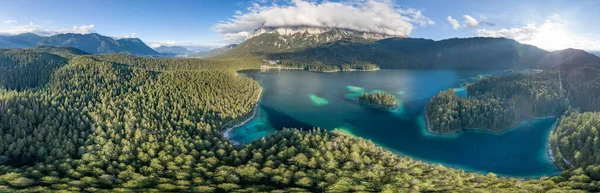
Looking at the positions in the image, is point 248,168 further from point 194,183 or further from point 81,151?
point 81,151

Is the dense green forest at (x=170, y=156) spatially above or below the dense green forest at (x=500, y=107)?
below

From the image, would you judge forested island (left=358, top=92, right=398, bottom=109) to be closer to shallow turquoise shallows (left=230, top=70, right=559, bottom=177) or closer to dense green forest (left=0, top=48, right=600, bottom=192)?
shallow turquoise shallows (left=230, top=70, right=559, bottom=177)

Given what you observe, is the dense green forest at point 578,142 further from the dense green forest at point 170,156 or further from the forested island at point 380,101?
the forested island at point 380,101

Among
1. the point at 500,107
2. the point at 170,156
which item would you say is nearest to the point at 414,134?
the point at 500,107

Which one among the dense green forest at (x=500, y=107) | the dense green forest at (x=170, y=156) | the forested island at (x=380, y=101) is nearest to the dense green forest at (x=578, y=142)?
the dense green forest at (x=170, y=156)

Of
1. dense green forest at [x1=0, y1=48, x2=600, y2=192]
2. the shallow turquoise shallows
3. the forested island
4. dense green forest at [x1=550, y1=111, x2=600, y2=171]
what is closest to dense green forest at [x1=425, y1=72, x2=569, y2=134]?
the shallow turquoise shallows
